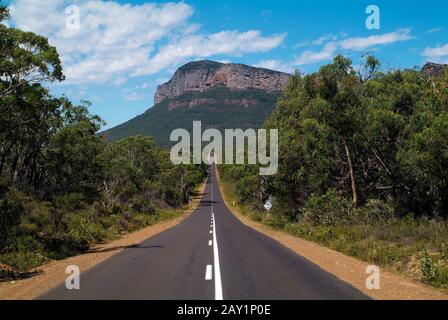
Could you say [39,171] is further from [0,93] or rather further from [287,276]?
[287,276]

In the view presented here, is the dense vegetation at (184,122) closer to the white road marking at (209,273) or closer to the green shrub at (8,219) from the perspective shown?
A: the green shrub at (8,219)

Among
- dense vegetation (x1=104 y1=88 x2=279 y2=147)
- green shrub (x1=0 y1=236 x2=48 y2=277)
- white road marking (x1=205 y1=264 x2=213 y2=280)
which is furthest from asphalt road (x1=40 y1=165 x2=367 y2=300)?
dense vegetation (x1=104 y1=88 x2=279 y2=147)

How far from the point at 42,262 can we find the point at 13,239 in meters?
2.11

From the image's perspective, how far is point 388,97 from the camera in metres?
27.9

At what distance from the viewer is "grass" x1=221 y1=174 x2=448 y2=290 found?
433 inches

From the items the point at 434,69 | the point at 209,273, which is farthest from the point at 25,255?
the point at 434,69

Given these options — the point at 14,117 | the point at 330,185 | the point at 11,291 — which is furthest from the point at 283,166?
the point at 11,291

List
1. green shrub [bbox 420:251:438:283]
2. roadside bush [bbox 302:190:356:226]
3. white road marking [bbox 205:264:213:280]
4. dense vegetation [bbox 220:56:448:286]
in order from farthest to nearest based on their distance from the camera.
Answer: roadside bush [bbox 302:190:356:226] → dense vegetation [bbox 220:56:448:286] → white road marking [bbox 205:264:213:280] → green shrub [bbox 420:251:438:283]

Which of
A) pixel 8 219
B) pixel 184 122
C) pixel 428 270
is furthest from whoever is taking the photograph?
pixel 184 122

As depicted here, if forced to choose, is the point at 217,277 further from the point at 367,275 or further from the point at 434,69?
the point at 434,69

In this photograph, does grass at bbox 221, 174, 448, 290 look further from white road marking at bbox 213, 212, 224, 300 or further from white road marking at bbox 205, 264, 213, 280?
white road marking at bbox 205, 264, 213, 280

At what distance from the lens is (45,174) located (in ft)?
111

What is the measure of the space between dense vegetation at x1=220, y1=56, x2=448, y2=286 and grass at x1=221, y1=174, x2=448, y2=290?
0.12 ft

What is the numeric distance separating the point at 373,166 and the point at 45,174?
24.7 m
